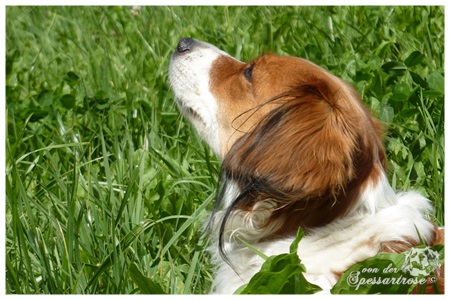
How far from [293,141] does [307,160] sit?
119mm

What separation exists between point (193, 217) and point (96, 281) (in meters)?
0.54

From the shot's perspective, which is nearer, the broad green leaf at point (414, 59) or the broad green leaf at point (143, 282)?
the broad green leaf at point (143, 282)

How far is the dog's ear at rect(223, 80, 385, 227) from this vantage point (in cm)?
330

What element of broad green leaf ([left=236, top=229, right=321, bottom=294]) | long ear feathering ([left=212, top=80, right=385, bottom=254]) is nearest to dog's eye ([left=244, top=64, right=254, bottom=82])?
long ear feathering ([left=212, top=80, right=385, bottom=254])

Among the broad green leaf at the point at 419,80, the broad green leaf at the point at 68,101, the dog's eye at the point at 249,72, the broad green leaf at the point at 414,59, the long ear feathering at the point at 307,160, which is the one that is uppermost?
the dog's eye at the point at 249,72

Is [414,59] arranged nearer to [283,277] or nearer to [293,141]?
[293,141]

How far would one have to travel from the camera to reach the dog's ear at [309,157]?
3.30 m

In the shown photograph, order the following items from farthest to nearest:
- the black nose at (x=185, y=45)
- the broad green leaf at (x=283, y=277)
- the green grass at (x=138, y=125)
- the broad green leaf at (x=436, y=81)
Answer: the broad green leaf at (x=436, y=81), the black nose at (x=185, y=45), the green grass at (x=138, y=125), the broad green leaf at (x=283, y=277)

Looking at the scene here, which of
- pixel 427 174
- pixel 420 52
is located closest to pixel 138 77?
pixel 420 52

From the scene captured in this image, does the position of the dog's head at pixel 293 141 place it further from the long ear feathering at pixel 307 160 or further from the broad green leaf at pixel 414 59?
the broad green leaf at pixel 414 59

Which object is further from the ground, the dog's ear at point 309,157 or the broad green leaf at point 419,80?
the dog's ear at point 309,157

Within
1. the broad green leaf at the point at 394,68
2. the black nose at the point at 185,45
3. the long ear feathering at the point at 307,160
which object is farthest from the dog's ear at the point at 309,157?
the broad green leaf at the point at 394,68

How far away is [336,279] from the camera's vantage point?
3303 mm

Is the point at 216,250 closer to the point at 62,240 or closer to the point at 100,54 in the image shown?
the point at 62,240
